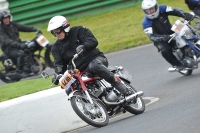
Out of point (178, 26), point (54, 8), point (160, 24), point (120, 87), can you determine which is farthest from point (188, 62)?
point (54, 8)

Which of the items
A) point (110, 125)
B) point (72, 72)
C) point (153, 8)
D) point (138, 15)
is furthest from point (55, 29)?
point (138, 15)

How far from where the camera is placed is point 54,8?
22.9 meters

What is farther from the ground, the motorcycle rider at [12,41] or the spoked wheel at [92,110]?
the spoked wheel at [92,110]

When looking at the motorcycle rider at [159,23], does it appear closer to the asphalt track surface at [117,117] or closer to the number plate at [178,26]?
the number plate at [178,26]

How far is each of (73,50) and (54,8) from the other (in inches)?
488

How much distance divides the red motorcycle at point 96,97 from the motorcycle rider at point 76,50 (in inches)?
5.8

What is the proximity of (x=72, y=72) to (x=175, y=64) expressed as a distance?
4.62 metres

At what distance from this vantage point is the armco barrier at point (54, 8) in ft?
74.8

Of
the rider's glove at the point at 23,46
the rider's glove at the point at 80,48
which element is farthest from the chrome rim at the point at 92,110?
the rider's glove at the point at 23,46

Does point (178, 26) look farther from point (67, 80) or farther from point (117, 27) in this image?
point (117, 27)

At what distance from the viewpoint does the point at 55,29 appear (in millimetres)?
A: 10453

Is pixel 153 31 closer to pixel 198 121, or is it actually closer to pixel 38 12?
pixel 198 121

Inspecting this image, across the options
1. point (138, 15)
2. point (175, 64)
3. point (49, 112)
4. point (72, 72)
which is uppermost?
point (72, 72)

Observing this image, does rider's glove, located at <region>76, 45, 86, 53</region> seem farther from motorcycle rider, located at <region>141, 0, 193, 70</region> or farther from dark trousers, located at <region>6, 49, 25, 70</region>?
dark trousers, located at <region>6, 49, 25, 70</region>
